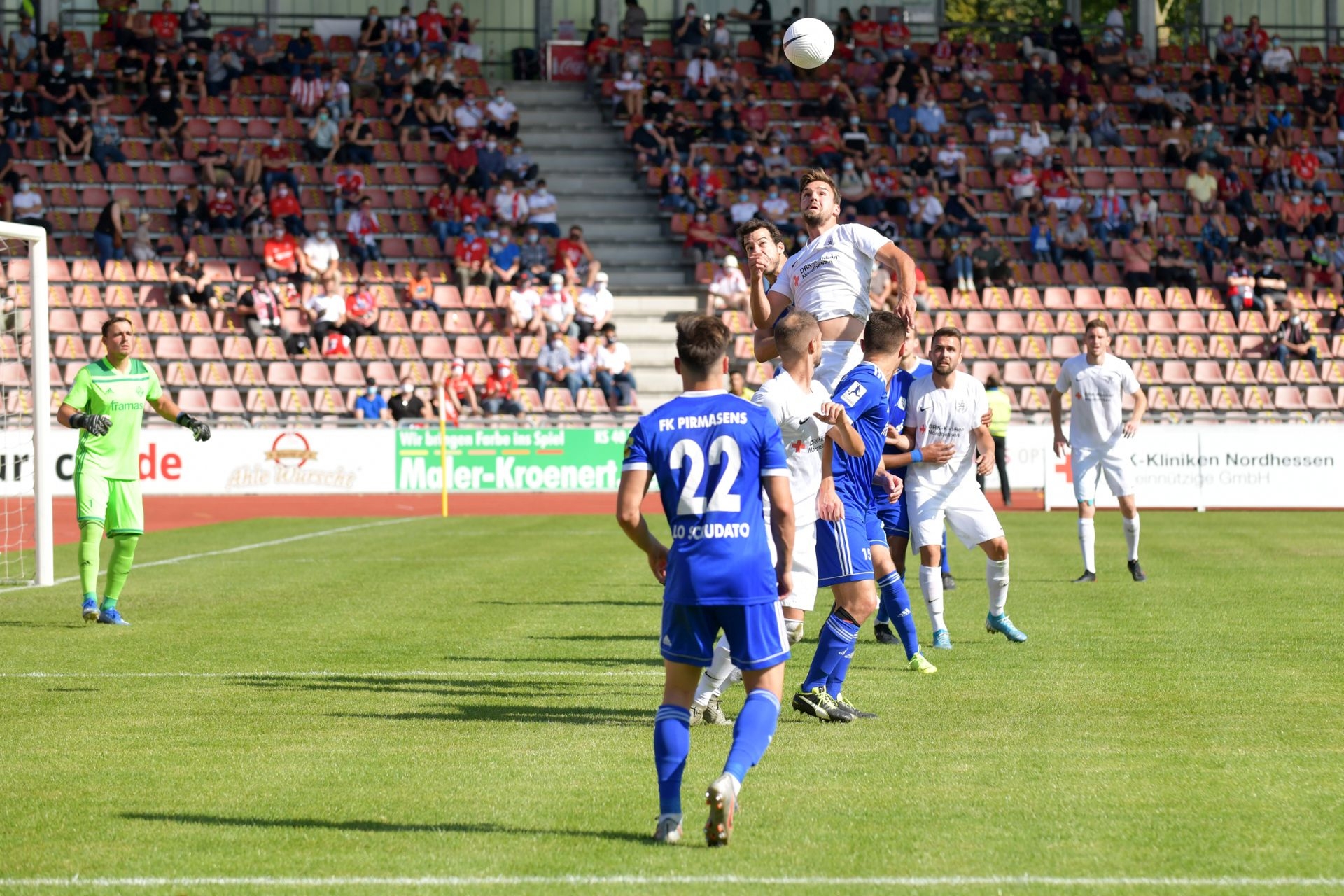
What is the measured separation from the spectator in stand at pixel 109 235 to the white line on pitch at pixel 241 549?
1098 centimetres

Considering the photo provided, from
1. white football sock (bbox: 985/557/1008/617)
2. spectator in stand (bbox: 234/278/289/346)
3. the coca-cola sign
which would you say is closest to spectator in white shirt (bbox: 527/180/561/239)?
spectator in stand (bbox: 234/278/289/346)

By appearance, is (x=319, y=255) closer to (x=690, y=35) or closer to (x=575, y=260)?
(x=575, y=260)

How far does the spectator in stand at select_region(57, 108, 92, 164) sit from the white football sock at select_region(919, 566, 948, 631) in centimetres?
2859

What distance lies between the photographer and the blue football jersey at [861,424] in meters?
8.41

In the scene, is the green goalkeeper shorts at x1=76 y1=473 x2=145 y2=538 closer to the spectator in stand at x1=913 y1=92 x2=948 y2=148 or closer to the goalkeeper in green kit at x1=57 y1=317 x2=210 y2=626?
the goalkeeper in green kit at x1=57 y1=317 x2=210 y2=626

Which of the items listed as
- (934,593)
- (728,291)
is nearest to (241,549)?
(934,593)

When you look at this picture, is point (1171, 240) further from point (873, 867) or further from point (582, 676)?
point (873, 867)

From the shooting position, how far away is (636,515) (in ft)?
19.3

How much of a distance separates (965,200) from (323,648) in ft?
88.0

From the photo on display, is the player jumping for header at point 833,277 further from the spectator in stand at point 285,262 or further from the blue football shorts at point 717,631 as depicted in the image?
the spectator in stand at point 285,262

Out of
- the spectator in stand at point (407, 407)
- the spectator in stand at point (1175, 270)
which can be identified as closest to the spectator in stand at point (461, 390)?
the spectator in stand at point (407, 407)

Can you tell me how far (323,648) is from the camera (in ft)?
36.5

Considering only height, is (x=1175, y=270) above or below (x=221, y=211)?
below

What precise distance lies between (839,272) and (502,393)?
21.9m
